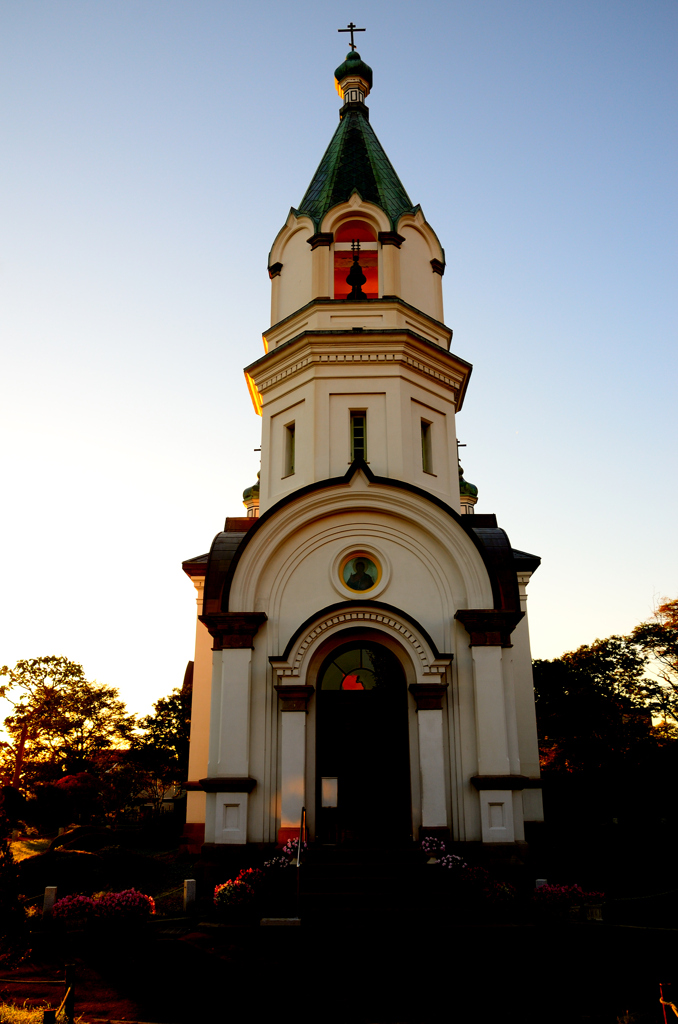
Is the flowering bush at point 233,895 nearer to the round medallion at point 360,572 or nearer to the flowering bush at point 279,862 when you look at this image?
the flowering bush at point 279,862

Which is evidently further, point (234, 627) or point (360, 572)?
point (360, 572)

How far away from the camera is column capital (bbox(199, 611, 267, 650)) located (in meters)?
15.7

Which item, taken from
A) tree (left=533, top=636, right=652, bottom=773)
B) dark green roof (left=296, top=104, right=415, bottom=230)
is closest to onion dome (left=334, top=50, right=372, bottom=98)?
dark green roof (left=296, top=104, right=415, bottom=230)

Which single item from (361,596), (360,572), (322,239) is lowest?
(361,596)

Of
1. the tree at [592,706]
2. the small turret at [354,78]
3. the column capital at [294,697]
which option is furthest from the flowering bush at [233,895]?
the tree at [592,706]

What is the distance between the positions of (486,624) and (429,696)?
1854 millimetres

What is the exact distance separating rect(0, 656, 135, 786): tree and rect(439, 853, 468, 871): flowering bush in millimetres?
28678

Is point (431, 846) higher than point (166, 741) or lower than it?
lower

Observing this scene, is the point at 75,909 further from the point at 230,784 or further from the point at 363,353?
the point at 363,353

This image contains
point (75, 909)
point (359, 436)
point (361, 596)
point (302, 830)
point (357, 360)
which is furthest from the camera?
point (357, 360)

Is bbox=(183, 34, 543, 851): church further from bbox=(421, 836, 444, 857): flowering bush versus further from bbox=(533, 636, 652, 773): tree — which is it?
bbox=(533, 636, 652, 773): tree

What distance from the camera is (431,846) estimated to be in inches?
540

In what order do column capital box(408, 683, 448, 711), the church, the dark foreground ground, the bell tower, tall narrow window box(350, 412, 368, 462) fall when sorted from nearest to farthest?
the dark foreground ground → the church → column capital box(408, 683, 448, 711) → tall narrow window box(350, 412, 368, 462) → the bell tower

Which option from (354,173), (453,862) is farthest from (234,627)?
(354,173)
